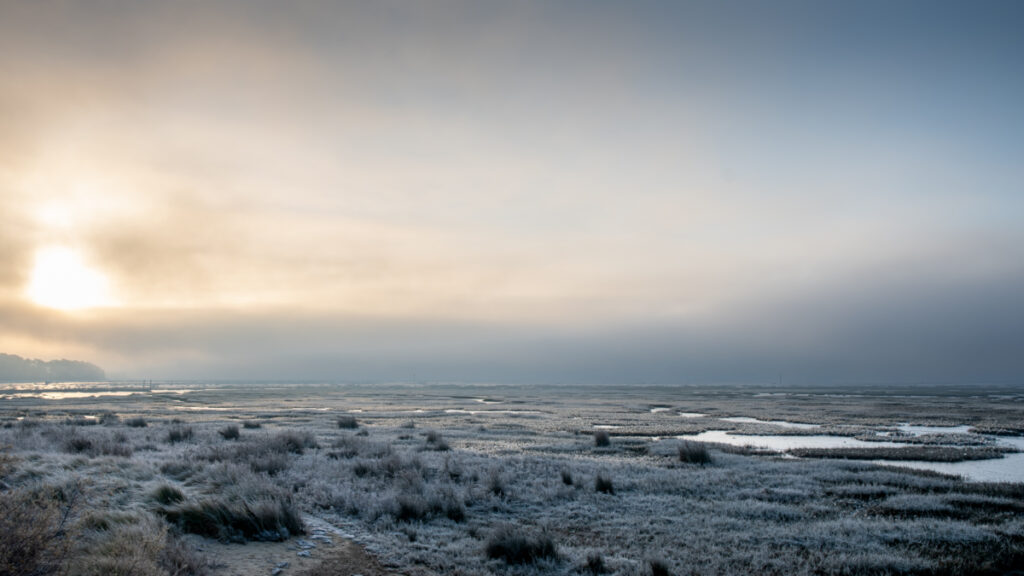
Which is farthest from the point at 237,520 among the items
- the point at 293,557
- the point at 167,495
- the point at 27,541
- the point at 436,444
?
the point at 436,444

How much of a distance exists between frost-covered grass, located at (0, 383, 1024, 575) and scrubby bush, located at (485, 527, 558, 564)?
38 mm

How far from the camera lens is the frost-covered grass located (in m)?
10.2

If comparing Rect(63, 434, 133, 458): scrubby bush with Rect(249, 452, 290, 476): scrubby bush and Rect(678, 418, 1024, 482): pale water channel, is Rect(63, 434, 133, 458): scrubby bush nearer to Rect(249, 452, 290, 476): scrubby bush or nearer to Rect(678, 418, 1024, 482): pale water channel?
Rect(249, 452, 290, 476): scrubby bush

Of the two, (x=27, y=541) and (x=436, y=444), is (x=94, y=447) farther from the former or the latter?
(x=27, y=541)

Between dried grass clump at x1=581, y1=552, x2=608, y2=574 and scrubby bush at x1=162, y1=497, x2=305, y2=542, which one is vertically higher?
scrubby bush at x1=162, y1=497, x2=305, y2=542

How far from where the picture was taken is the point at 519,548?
1075 cm

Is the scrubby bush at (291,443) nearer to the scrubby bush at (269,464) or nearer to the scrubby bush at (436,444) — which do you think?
the scrubby bush at (269,464)

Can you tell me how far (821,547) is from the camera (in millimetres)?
11617

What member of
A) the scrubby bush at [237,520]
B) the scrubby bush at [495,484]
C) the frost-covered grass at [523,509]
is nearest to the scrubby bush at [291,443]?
the frost-covered grass at [523,509]

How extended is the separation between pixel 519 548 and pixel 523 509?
457 cm

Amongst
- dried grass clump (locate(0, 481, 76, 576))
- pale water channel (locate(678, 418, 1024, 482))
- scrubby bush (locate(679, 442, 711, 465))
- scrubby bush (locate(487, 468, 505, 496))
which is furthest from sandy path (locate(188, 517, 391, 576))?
pale water channel (locate(678, 418, 1024, 482))

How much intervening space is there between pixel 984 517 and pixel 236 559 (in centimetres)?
1778

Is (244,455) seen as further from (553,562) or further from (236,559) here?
(553,562)

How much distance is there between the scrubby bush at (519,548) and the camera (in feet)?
35.0
